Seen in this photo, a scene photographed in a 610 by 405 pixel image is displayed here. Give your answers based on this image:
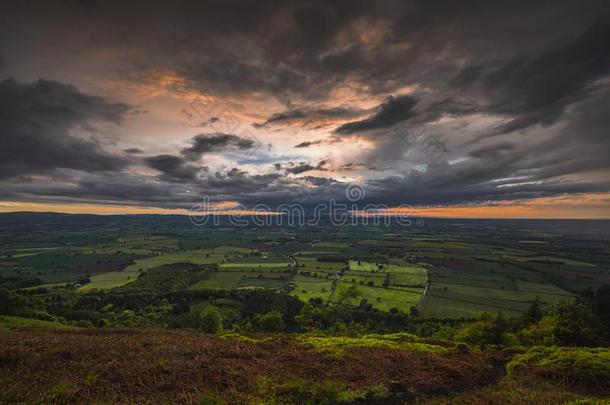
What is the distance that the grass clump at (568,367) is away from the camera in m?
18.3

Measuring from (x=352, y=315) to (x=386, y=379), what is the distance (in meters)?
66.0

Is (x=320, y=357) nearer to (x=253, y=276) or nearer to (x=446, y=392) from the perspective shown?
(x=446, y=392)

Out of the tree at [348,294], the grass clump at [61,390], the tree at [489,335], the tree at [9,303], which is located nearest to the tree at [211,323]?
the tree at [9,303]

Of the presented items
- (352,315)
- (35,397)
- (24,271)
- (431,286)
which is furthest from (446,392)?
(24,271)

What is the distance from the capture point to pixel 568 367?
65.1 feet

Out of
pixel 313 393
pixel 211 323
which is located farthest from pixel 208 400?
pixel 211 323

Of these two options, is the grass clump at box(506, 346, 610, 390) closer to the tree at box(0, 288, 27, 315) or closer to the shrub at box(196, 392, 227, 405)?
the shrub at box(196, 392, 227, 405)

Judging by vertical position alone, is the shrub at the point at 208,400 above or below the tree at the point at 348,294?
above

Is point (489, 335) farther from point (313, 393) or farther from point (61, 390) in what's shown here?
point (61, 390)

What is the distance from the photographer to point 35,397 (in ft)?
43.8

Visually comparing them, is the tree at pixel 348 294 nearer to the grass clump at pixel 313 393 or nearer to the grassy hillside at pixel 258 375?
the grassy hillside at pixel 258 375

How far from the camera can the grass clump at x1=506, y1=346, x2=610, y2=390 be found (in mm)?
18344

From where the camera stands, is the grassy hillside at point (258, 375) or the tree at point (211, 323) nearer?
the grassy hillside at point (258, 375)

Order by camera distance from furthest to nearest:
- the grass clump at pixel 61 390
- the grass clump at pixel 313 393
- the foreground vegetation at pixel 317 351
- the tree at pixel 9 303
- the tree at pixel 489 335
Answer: the tree at pixel 9 303
the tree at pixel 489 335
the foreground vegetation at pixel 317 351
the grass clump at pixel 313 393
the grass clump at pixel 61 390
